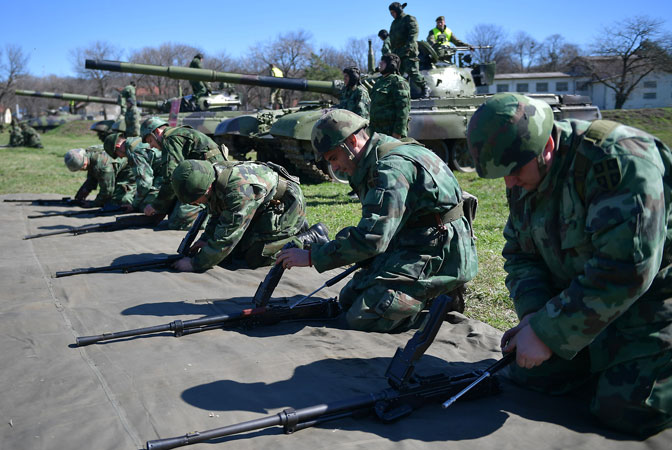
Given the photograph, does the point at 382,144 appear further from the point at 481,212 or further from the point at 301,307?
the point at 481,212

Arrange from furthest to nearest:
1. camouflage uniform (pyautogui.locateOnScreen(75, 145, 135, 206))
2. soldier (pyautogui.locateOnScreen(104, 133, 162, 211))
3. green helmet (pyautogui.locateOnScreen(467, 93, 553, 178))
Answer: camouflage uniform (pyautogui.locateOnScreen(75, 145, 135, 206)), soldier (pyautogui.locateOnScreen(104, 133, 162, 211)), green helmet (pyautogui.locateOnScreen(467, 93, 553, 178))

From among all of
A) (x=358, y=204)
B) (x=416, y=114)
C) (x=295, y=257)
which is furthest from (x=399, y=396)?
(x=416, y=114)

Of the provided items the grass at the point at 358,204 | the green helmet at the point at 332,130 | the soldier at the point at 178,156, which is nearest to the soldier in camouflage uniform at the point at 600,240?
the green helmet at the point at 332,130

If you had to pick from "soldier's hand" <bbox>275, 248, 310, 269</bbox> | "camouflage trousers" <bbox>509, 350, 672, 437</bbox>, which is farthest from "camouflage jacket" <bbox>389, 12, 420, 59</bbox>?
"camouflage trousers" <bbox>509, 350, 672, 437</bbox>

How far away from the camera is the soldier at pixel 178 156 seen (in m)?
8.05

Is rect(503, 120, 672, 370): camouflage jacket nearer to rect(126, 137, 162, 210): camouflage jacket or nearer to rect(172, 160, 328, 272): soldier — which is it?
rect(172, 160, 328, 272): soldier

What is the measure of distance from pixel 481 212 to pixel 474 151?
23.1 ft

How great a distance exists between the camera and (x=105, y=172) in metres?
10.1

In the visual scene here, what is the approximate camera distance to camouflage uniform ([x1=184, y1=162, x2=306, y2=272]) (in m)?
5.51

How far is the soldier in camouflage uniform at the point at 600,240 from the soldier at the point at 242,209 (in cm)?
254

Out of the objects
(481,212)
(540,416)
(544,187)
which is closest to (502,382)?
(540,416)

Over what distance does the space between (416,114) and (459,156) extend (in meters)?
1.74

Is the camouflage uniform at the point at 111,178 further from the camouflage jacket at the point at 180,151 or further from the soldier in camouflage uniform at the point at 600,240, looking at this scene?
the soldier in camouflage uniform at the point at 600,240

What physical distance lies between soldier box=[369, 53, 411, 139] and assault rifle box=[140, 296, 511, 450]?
6861 mm
